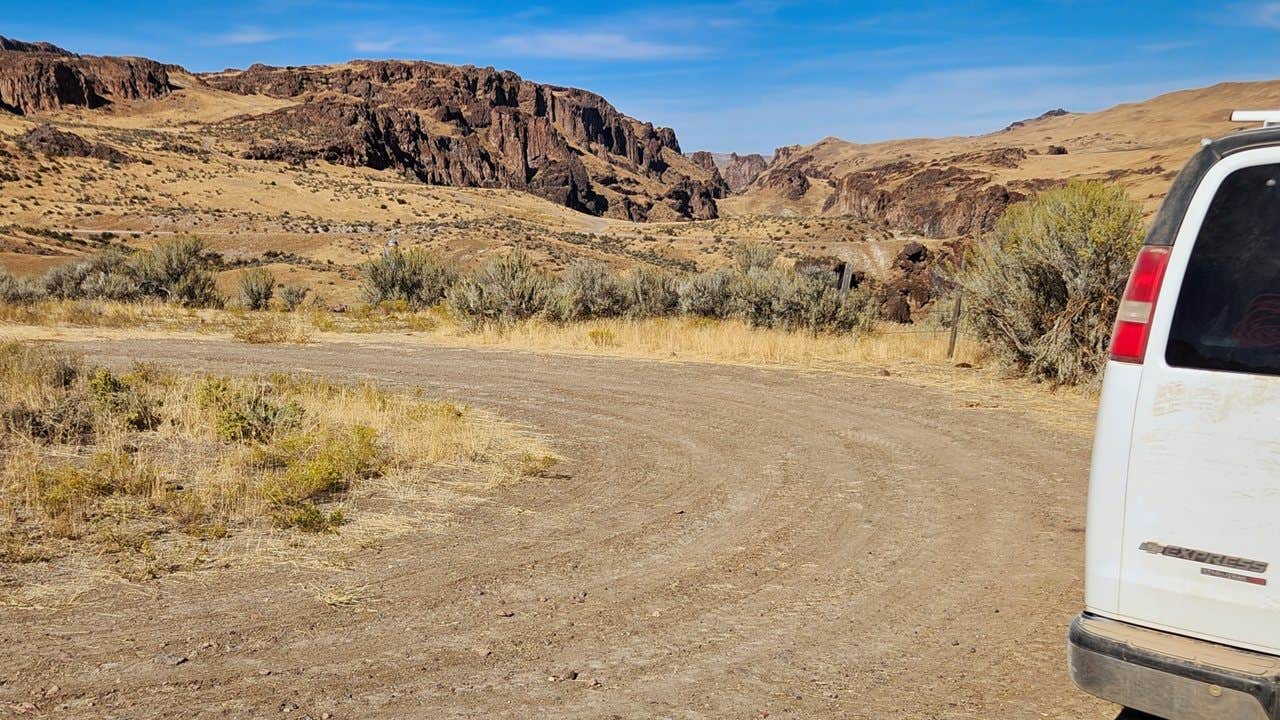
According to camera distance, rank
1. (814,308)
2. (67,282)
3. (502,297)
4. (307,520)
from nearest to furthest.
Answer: (307,520) < (814,308) < (502,297) < (67,282)

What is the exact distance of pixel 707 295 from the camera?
75.9 feet

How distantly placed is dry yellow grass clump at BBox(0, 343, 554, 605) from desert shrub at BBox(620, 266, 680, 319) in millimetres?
12966

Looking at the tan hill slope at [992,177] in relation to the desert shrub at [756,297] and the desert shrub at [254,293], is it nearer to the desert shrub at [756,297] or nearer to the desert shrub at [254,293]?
the desert shrub at [756,297]

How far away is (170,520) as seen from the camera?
20.3 feet

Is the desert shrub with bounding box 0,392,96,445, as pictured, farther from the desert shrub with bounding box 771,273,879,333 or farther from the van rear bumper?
the desert shrub with bounding box 771,273,879,333

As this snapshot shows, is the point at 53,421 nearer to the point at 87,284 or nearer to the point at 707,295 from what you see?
the point at 707,295

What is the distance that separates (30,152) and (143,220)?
23707 mm

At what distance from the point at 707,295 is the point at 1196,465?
2050 centimetres

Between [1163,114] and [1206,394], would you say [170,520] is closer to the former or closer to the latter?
[1206,394]

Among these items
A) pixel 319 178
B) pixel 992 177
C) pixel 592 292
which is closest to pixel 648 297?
pixel 592 292

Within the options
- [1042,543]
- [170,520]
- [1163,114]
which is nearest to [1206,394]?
[1042,543]

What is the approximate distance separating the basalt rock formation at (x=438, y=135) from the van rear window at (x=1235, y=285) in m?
108

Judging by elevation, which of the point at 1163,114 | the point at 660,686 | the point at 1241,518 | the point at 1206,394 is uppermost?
the point at 1163,114

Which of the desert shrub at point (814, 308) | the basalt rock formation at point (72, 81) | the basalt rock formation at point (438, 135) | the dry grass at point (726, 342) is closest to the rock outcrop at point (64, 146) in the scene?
the basalt rock formation at point (438, 135)
